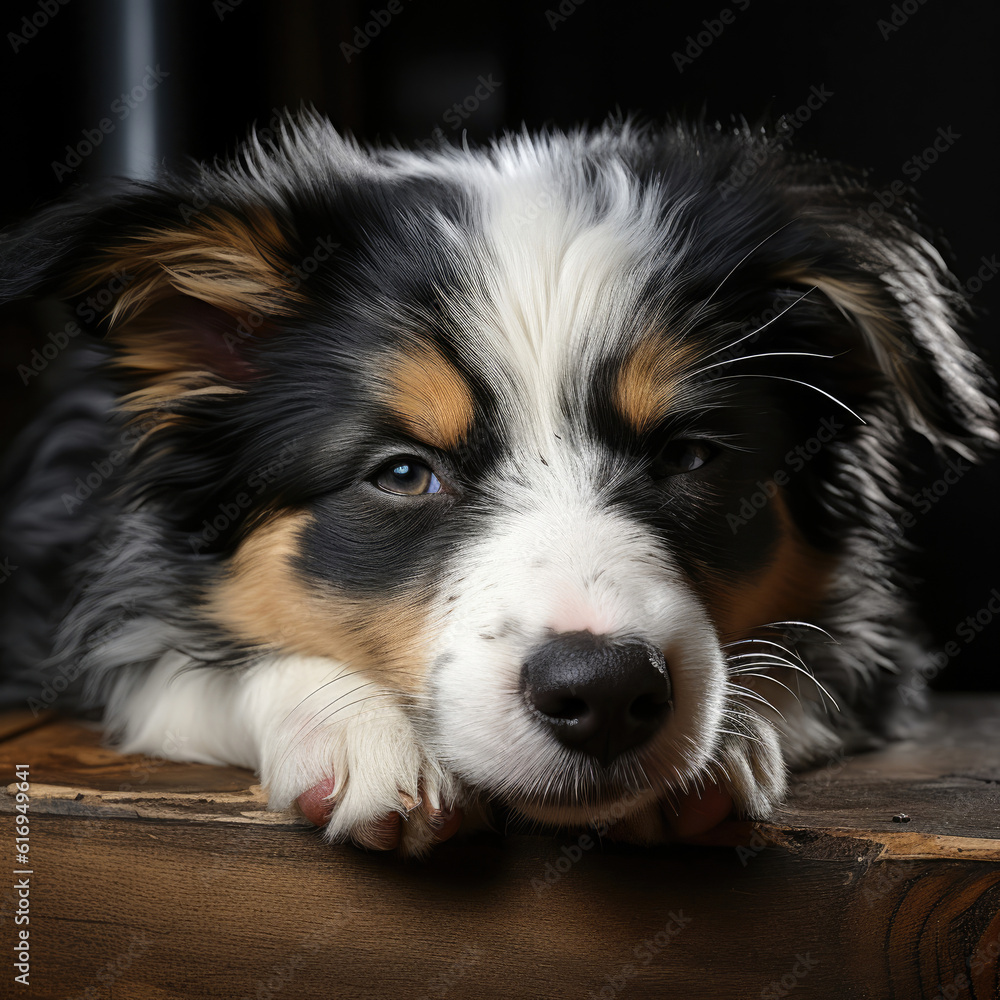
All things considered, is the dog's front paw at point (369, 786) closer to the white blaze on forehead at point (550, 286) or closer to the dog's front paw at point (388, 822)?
the dog's front paw at point (388, 822)

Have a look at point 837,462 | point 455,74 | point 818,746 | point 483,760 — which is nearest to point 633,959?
point 483,760

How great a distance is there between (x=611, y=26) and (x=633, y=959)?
2.55 m

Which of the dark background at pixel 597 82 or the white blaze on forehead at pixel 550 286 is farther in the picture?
the dark background at pixel 597 82

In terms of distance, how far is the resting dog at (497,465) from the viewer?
1328 mm

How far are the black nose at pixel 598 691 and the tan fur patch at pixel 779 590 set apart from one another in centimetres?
41

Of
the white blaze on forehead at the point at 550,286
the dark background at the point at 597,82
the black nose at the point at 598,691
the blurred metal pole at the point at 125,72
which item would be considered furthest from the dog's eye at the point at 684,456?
the blurred metal pole at the point at 125,72

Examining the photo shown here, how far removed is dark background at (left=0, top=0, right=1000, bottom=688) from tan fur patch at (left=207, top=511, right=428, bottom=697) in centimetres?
104

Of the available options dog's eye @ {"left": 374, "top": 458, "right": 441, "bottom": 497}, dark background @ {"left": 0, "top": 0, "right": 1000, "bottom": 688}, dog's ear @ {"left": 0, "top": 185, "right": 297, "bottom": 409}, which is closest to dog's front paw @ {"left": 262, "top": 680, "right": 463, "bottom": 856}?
dog's eye @ {"left": 374, "top": 458, "right": 441, "bottom": 497}

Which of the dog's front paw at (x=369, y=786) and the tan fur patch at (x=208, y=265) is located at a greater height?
the tan fur patch at (x=208, y=265)

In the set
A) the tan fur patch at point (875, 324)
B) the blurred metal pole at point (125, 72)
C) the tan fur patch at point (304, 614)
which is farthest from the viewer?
the blurred metal pole at point (125, 72)

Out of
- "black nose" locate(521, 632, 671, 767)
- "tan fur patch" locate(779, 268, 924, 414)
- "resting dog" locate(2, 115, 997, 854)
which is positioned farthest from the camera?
"tan fur patch" locate(779, 268, 924, 414)

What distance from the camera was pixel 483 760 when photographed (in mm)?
1321

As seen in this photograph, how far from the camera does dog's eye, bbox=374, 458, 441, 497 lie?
157 cm

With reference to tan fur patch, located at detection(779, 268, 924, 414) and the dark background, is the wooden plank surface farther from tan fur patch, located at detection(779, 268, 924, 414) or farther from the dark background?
the dark background
